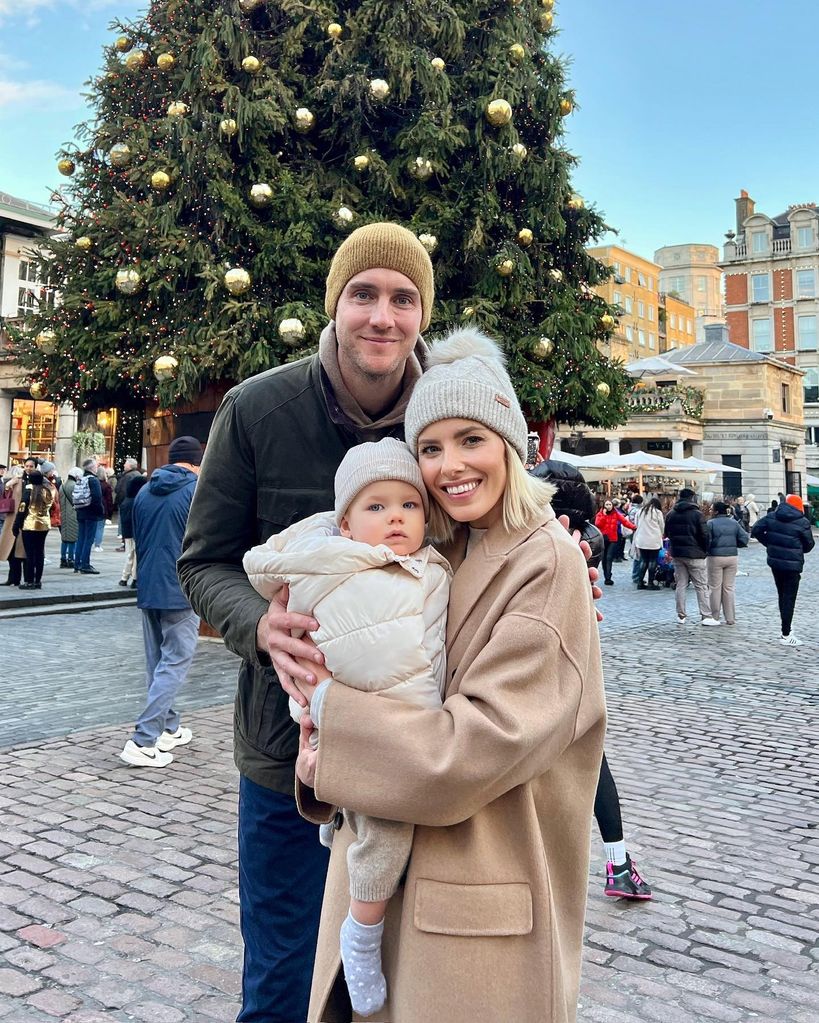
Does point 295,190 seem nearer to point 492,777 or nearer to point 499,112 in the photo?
point 499,112

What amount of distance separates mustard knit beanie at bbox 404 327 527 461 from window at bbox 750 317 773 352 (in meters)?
65.4

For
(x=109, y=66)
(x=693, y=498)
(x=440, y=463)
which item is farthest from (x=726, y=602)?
(x=440, y=463)

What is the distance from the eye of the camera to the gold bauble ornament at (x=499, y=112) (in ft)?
34.1

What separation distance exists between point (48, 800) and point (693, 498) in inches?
413

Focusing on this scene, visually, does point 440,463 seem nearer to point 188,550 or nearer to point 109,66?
point 188,550

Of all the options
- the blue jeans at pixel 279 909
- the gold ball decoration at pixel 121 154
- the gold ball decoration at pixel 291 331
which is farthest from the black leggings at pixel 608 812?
the gold ball decoration at pixel 121 154

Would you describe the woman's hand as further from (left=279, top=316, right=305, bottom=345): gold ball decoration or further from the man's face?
(left=279, top=316, right=305, bottom=345): gold ball decoration

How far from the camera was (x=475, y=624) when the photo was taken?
166cm

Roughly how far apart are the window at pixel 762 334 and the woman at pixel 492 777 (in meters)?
65.6

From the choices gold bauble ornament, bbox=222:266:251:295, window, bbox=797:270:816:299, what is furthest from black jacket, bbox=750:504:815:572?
window, bbox=797:270:816:299

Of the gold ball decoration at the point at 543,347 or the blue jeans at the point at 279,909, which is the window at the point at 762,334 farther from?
the blue jeans at the point at 279,909

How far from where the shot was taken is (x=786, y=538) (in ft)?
35.7

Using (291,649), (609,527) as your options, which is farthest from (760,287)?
(291,649)

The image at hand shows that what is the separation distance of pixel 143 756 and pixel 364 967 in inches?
165
